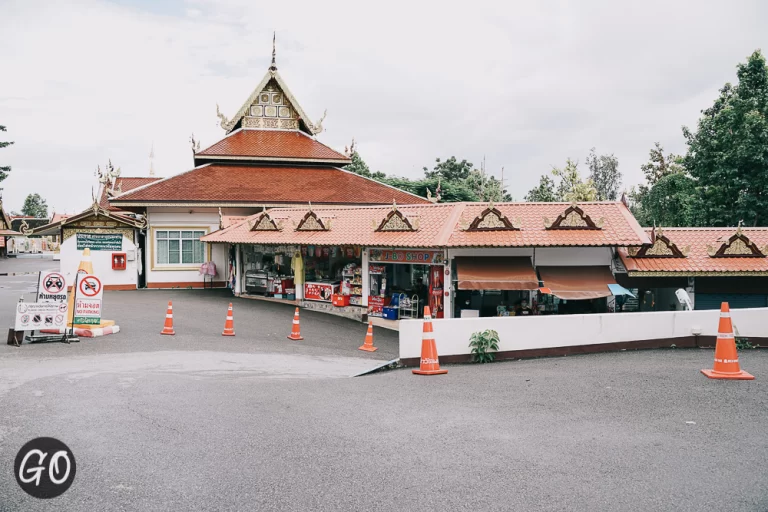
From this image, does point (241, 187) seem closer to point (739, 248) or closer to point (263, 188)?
point (263, 188)

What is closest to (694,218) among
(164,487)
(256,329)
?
(256,329)

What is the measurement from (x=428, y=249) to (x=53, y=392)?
1115 centimetres

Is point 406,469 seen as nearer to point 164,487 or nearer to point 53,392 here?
point 164,487

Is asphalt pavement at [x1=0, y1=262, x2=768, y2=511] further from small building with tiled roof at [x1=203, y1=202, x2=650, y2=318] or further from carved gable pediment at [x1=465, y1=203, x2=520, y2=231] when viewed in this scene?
carved gable pediment at [x1=465, y1=203, x2=520, y2=231]

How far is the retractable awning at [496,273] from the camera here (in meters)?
15.8

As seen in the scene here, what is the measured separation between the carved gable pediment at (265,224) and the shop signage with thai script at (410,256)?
470cm

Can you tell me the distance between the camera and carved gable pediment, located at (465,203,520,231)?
54.3 feet

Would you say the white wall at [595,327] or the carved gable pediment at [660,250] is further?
the carved gable pediment at [660,250]

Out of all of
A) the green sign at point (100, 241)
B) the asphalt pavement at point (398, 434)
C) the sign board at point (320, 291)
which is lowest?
the asphalt pavement at point (398, 434)

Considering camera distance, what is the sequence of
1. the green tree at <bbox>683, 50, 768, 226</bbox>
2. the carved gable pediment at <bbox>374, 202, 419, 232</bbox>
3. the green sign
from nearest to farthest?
1. the carved gable pediment at <bbox>374, 202, 419, 232</bbox>
2. the green tree at <bbox>683, 50, 768, 226</bbox>
3. the green sign

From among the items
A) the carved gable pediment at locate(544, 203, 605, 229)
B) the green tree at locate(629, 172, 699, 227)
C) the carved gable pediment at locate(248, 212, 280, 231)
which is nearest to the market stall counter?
the carved gable pediment at locate(248, 212, 280, 231)

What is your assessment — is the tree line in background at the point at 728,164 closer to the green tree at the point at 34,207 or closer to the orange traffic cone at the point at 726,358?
the orange traffic cone at the point at 726,358

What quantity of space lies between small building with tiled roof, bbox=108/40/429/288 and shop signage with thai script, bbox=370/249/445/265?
845 centimetres

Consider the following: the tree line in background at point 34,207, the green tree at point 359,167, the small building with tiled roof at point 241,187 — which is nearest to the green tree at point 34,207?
the tree line in background at point 34,207
